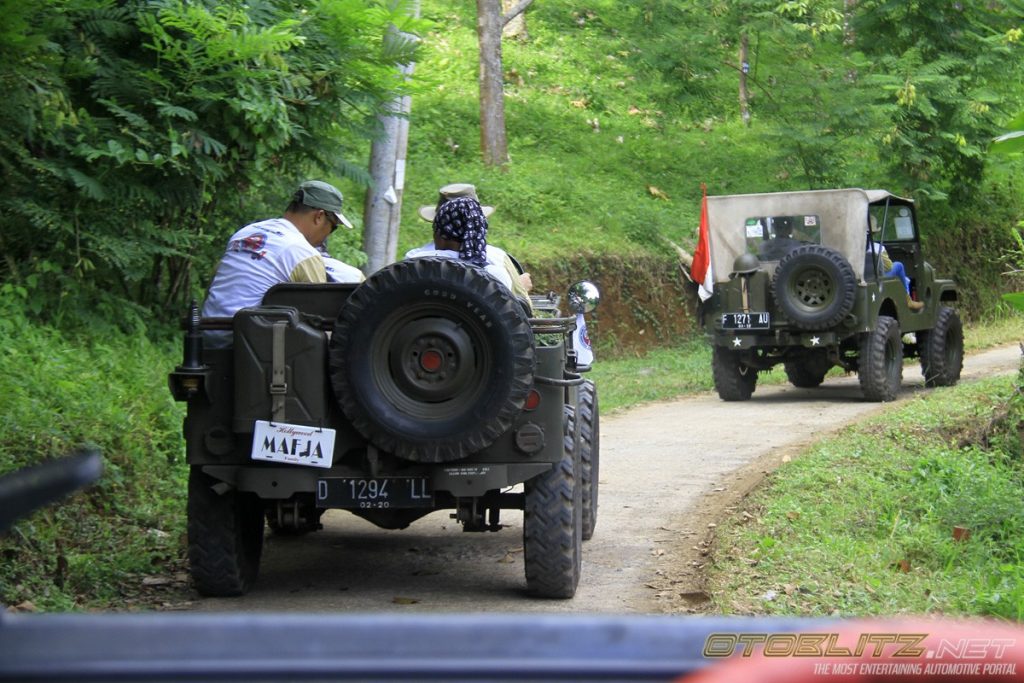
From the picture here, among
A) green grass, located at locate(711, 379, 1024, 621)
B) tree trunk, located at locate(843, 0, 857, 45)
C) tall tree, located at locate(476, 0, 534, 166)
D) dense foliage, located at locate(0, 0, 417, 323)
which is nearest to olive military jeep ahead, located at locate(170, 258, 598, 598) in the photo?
green grass, located at locate(711, 379, 1024, 621)

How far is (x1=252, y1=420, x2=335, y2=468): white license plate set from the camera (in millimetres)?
5816

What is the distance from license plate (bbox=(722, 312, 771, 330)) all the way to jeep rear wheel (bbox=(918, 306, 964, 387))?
269 centimetres

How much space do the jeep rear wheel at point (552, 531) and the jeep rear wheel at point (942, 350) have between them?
10.6 meters

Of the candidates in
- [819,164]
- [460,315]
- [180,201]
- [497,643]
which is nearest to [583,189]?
[819,164]

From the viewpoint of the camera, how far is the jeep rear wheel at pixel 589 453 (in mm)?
7371

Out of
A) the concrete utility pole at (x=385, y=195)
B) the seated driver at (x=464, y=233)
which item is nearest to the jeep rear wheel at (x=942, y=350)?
the concrete utility pole at (x=385, y=195)

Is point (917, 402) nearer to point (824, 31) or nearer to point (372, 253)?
point (372, 253)

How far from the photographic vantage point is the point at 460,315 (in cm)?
581

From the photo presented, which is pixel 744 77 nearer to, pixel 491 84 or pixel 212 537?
pixel 491 84

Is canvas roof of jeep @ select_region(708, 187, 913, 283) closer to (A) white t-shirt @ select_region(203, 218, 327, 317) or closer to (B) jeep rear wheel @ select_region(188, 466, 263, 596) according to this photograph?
(A) white t-shirt @ select_region(203, 218, 327, 317)

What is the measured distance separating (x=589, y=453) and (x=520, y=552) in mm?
670

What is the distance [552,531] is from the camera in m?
6.04

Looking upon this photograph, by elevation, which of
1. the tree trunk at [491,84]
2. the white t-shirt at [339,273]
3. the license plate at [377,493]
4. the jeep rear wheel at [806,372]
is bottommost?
the license plate at [377,493]

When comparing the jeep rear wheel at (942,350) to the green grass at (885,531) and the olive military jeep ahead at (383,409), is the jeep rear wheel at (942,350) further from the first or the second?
the olive military jeep ahead at (383,409)
